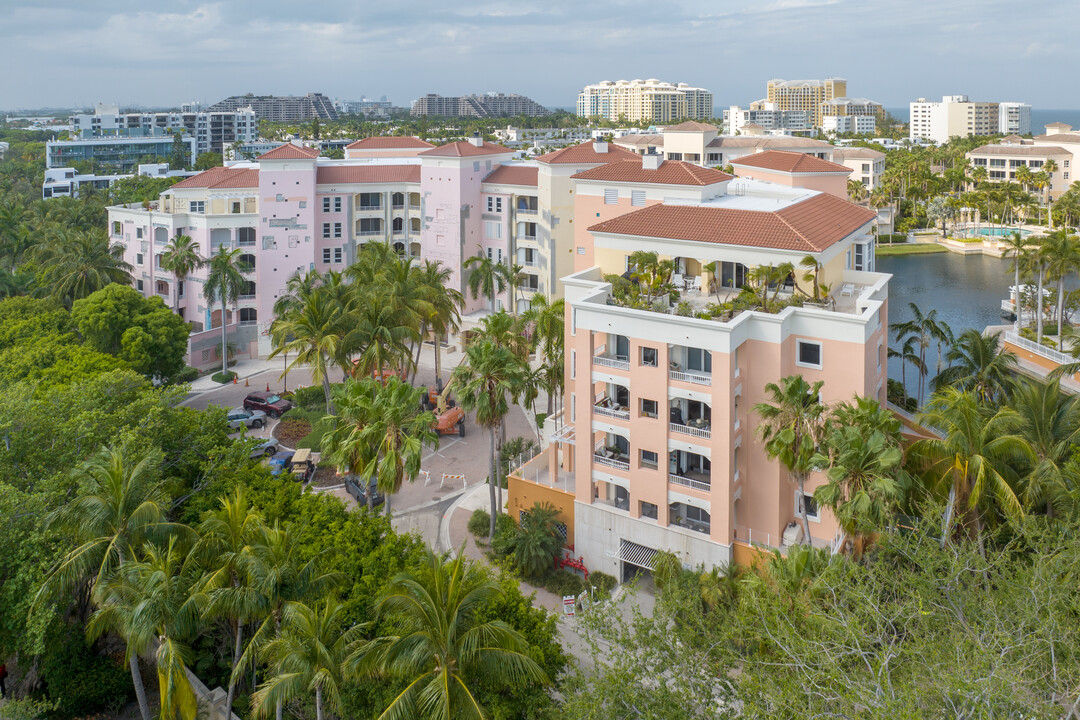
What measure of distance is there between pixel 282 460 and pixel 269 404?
9954mm

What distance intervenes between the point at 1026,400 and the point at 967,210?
124m

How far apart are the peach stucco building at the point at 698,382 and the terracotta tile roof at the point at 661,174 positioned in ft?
20.5

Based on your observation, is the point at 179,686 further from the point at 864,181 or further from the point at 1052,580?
the point at 864,181

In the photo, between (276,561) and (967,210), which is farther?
(967,210)

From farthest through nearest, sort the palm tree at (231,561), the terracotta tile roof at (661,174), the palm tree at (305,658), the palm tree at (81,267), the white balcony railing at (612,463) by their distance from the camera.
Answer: the palm tree at (81,267), the terracotta tile roof at (661,174), the white balcony railing at (612,463), the palm tree at (231,561), the palm tree at (305,658)

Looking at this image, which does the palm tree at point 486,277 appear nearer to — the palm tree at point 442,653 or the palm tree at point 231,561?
the palm tree at point 231,561

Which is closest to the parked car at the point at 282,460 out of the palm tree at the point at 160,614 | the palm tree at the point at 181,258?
the palm tree at the point at 160,614

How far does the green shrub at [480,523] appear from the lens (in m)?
39.6

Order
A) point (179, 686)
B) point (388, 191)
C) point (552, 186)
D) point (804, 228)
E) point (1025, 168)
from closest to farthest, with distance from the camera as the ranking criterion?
point (179, 686)
point (804, 228)
point (552, 186)
point (388, 191)
point (1025, 168)

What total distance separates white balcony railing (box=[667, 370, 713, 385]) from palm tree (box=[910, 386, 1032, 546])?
777cm

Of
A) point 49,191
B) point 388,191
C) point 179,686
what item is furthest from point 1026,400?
point 49,191

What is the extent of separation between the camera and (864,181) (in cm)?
14212

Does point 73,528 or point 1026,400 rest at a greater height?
point 1026,400

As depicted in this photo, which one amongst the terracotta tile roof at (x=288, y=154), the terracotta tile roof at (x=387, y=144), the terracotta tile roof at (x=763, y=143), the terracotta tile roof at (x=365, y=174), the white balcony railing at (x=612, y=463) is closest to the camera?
the white balcony railing at (x=612, y=463)
